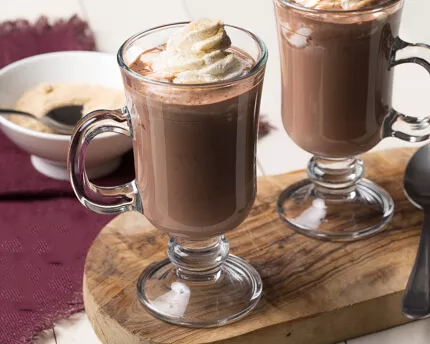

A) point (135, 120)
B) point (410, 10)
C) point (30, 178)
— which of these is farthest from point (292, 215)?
point (410, 10)

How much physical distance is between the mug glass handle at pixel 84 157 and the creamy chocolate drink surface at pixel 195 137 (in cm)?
3

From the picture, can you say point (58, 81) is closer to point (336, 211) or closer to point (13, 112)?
point (13, 112)

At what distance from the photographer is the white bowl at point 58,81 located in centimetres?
185

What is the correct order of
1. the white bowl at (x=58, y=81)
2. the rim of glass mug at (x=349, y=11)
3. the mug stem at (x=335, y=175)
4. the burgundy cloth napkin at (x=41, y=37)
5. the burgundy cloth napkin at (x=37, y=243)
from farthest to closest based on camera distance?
1. the burgundy cloth napkin at (x=41, y=37)
2. the white bowl at (x=58, y=81)
3. the mug stem at (x=335, y=175)
4. the burgundy cloth napkin at (x=37, y=243)
5. the rim of glass mug at (x=349, y=11)

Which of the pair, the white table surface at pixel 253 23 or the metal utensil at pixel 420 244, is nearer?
the metal utensil at pixel 420 244

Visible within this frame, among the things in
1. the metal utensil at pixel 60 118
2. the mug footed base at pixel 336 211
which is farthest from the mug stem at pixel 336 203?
the metal utensil at pixel 60 118

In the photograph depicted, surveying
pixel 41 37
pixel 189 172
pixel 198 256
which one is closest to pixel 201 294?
pixel 198 256

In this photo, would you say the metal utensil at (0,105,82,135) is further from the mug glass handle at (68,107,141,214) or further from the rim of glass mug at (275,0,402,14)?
the rim of glass mug at (275,0,402,14)

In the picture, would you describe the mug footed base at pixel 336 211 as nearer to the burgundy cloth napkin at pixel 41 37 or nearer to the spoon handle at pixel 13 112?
the spoon handle at pixel 13 112

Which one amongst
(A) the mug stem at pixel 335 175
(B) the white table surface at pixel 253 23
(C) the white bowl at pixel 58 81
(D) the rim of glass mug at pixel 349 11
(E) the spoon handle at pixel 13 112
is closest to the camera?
(D) the rim of glass mug at pixel 349 11

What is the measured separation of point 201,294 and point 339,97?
1.30 ft

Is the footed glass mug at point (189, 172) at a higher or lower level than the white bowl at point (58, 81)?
higher

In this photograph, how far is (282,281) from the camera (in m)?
1.53

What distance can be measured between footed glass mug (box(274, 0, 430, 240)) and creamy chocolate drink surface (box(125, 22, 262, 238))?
0.18 metres
